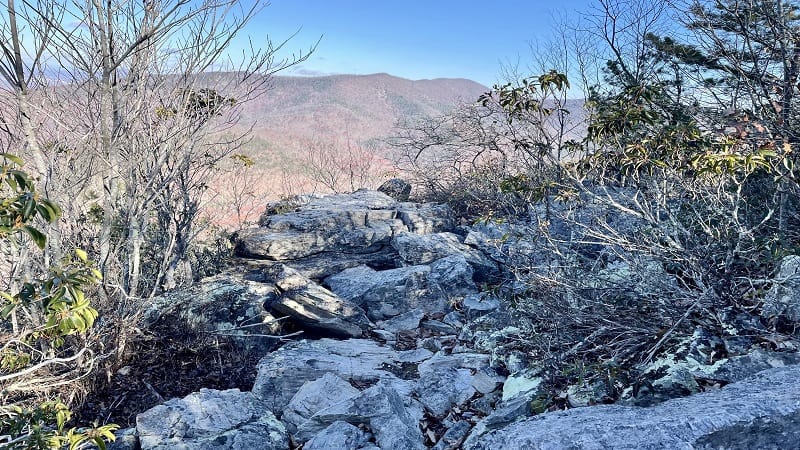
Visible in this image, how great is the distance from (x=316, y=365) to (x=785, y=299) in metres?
3.53

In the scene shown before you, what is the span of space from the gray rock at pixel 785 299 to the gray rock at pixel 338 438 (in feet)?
9.08

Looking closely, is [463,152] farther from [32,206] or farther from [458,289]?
[32,206]

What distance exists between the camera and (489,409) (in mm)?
3639

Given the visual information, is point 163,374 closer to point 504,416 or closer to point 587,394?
point 504,416

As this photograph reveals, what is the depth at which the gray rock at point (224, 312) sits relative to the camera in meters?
4.94

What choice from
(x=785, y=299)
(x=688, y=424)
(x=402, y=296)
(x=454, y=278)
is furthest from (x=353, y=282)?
(x=688, y=424)

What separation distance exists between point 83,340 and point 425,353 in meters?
2.94

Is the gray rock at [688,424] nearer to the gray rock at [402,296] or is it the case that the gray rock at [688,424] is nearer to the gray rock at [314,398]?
the gray rock at [314,398]

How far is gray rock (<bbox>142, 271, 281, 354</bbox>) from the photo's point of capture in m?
4.94

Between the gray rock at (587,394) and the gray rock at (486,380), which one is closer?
the gray rock at (587,394)

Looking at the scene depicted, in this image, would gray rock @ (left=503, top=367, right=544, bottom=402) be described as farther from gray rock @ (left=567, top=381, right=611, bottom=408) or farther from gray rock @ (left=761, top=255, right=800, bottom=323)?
gray rock @ (left=761, top=255, right=800, bottom=323)

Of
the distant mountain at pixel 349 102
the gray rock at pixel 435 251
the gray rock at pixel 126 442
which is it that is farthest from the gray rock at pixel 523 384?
the distant mountain at pixel 349 102

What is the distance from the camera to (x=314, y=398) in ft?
12.4

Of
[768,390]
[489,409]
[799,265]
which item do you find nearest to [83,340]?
[489,409]
